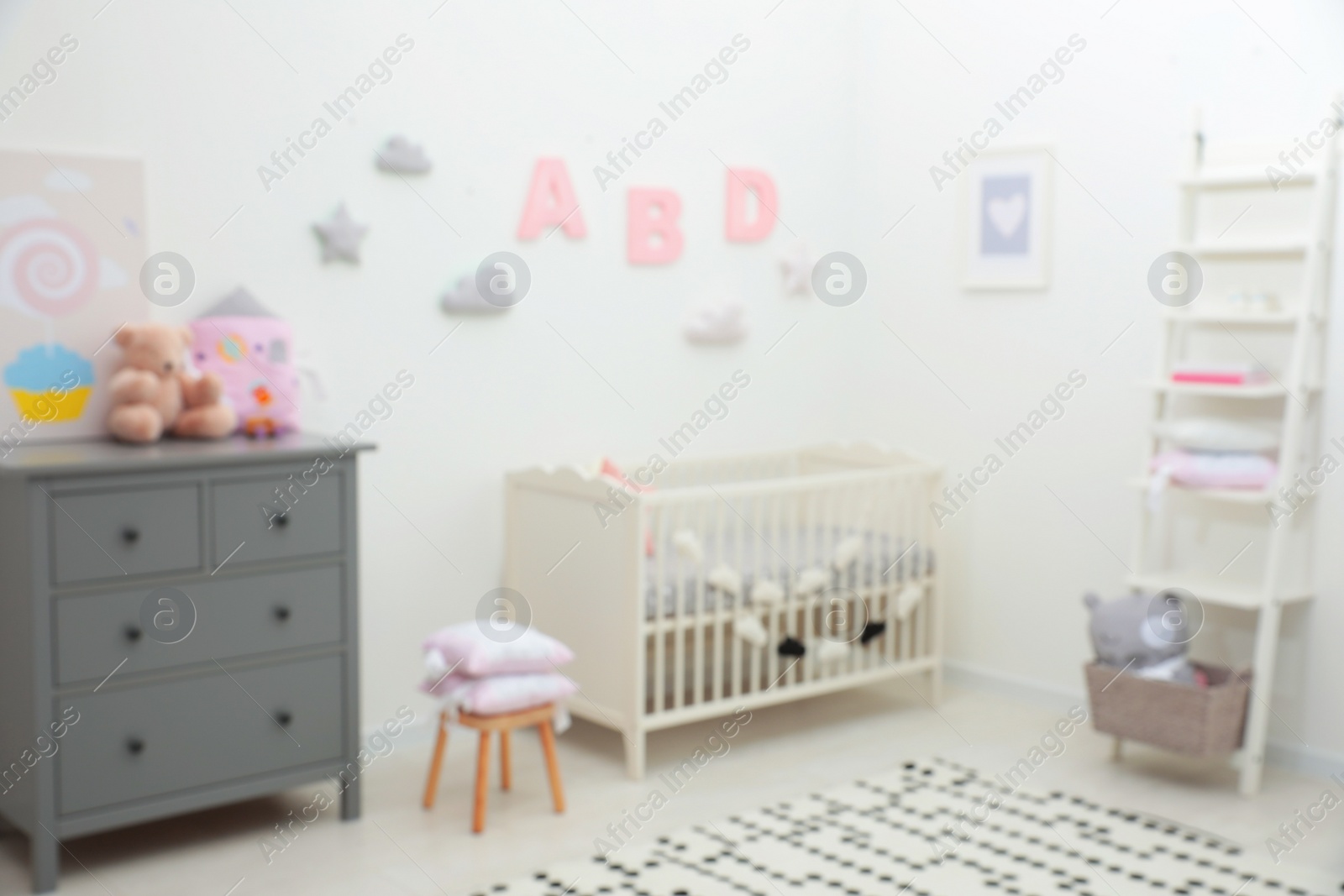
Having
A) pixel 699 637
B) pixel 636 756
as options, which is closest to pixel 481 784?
pixel 636 756

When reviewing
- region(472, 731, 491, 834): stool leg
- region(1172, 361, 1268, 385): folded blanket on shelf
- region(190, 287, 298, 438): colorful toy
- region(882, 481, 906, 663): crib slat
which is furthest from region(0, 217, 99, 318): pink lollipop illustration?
region(1172, 361, 1268, 385): folded blanket on shelf

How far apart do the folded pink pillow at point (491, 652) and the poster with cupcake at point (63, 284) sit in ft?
2.93

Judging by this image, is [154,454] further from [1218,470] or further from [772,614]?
[1218,470]

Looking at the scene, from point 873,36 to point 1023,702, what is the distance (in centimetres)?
215

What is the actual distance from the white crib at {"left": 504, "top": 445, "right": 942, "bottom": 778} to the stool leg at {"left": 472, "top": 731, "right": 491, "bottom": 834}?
479 mm

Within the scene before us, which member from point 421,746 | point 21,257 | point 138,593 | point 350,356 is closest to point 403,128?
point 350,356

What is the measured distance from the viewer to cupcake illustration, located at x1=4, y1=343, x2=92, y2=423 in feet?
8.95

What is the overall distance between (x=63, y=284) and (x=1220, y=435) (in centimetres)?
269

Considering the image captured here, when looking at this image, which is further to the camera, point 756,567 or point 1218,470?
point 756,567

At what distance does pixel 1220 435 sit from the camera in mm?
3191

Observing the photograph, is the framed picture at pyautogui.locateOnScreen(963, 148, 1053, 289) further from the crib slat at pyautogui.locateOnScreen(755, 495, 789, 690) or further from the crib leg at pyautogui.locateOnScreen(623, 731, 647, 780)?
the crib leg at pyautogui.locateOnScreen(623, 731, 647, 780)

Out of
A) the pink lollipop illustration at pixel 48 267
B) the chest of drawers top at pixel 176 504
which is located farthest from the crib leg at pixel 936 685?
the pink lollipop illustration at pixel 48 267

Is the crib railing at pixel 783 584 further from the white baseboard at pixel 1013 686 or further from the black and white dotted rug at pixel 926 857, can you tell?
the black and white dotted rug at pixel 926 857

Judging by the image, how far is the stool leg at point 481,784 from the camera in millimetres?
2797
